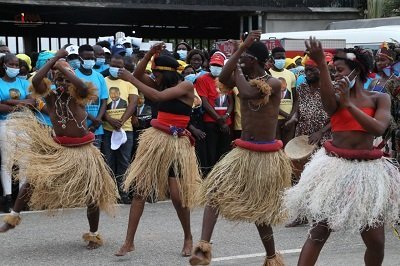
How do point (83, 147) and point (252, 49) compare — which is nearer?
point (252, 49)

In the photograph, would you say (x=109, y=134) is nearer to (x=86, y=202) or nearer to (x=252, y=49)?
(x=86, y=202)

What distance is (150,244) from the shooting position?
7727 millimetres

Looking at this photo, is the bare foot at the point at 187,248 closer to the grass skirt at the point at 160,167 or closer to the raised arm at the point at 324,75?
the grass skirt at the point at 160,167

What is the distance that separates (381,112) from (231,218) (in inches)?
60.9

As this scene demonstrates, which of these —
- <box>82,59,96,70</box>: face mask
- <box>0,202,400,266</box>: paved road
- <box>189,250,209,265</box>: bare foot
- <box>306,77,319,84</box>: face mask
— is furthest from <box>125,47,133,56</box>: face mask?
<box>189,250,209,265</box>: bare foot

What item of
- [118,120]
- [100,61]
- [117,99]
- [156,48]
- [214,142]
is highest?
[156,48]

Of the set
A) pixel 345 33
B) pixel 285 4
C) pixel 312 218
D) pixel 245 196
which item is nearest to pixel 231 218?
pixel 245 196

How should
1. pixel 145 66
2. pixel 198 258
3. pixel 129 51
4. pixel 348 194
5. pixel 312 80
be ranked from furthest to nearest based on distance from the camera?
pixel 129 51
pixel 312 80
pixel 145 66
pixel 198 258
pixel 348 194

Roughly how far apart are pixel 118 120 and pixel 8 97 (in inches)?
59.2

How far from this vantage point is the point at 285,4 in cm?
2330

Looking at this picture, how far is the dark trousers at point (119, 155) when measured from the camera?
1045cm

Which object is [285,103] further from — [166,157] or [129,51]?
[166,157]

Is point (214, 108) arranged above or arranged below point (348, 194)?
below

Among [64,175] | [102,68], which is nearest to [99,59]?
[102,68]
